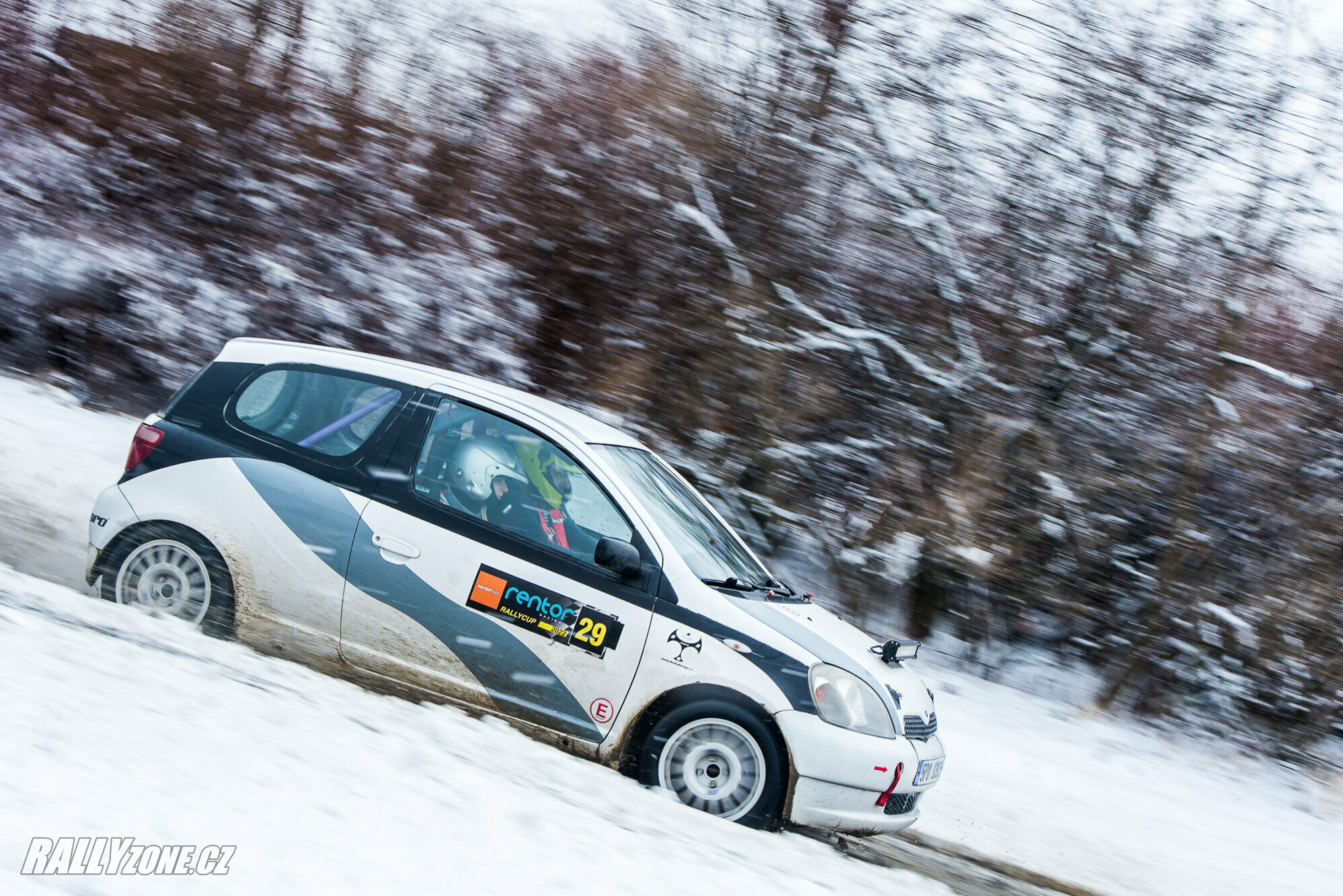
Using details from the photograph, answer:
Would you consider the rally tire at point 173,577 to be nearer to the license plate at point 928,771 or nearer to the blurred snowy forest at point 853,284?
the license plate at point 928,771

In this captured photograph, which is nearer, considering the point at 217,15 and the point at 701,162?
the point at 701,162

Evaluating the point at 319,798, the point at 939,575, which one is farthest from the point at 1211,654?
A: the point at 319,798

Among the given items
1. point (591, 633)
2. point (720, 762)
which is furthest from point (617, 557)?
point (720, 762)

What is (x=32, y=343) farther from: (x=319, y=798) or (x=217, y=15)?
(x=319, y=798)

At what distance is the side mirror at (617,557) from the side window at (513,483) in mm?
123

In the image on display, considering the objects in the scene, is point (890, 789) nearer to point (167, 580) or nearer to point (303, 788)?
point (303, 788)

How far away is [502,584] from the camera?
189 inches

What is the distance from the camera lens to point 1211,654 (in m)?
8.74

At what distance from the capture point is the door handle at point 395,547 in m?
4.88

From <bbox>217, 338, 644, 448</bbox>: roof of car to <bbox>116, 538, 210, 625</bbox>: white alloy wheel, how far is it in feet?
3.43

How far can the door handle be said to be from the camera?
4883 millimetres

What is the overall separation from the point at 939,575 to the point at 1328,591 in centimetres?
300

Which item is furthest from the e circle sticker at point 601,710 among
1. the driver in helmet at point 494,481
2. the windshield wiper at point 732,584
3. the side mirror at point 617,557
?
the driver in helmet at point 494,481

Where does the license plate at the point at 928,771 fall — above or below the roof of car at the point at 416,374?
below
